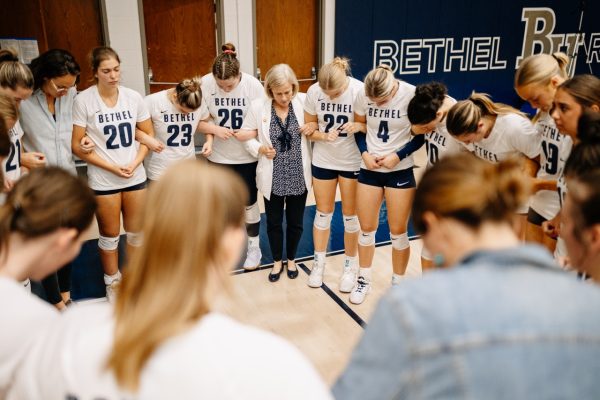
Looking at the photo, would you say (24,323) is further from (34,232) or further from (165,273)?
(165,273)

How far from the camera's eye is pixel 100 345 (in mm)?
865

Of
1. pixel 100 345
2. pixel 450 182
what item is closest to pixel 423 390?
pixel 450 182

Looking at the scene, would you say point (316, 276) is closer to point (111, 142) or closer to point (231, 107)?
point (231, 107)

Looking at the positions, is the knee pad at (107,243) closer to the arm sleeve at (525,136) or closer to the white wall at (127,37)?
the arm sleeve at (525,136)

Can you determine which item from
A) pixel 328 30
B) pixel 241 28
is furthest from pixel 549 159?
pixel 328 30

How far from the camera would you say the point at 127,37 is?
218 inches

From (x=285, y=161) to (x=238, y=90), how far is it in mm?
665

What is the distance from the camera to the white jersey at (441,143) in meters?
2.81

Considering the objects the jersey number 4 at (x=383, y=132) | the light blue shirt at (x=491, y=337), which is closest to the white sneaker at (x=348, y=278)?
the jersey number 4 at (x=383, y=132)

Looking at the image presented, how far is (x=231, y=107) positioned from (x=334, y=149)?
84cm

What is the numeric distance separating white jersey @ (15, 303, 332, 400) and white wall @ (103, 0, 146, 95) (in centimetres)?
522

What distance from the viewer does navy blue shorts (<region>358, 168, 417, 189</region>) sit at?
310 centimetres

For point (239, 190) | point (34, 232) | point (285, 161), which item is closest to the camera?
point (239, 190)

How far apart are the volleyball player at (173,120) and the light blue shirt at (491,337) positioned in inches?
105
